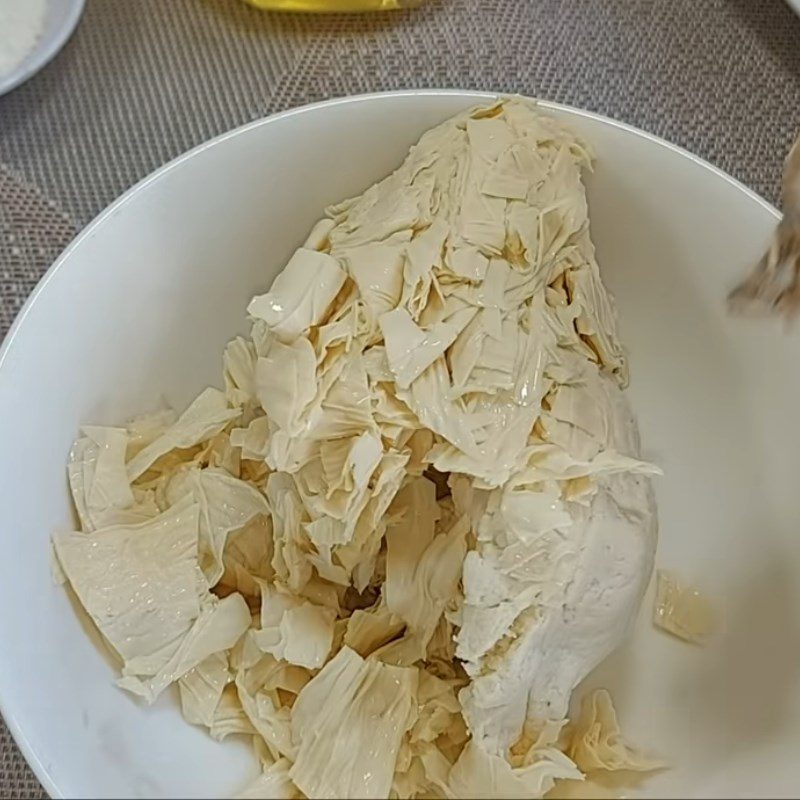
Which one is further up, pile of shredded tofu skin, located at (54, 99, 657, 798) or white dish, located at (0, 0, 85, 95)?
white dish, located at (0, 0, 85, 95)

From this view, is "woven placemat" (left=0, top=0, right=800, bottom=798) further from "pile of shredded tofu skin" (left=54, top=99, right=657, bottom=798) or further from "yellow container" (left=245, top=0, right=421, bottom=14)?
"pile of shredded tofu skin" (left=54, top=99, right=657, bottom=798)

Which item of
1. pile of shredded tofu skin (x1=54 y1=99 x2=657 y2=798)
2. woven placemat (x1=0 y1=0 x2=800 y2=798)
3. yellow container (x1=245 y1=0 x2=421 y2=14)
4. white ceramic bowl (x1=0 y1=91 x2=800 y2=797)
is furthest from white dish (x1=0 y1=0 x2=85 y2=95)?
pile of shredded tofu skin (x1=54 y1=99 x2=657 y2=798)

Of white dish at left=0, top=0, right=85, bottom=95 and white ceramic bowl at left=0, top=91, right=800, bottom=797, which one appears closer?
white ceramic bowl at left=0, top=91, right=800, bottom=797

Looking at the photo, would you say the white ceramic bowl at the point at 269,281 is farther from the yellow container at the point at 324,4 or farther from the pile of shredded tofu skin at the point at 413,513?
the yellow container at the point at 324,4

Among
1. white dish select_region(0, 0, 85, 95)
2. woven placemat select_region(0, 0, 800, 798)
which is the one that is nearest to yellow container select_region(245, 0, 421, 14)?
woven placemat select_region(0, 0, 800, 798)

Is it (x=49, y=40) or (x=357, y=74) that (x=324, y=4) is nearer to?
(x=357, y=74)

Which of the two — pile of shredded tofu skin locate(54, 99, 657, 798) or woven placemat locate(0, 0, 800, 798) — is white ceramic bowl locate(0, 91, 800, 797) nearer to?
pile of shredded tofu skin locate(54, 99, 657, 798)

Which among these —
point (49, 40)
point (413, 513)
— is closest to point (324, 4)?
point (49, 40)

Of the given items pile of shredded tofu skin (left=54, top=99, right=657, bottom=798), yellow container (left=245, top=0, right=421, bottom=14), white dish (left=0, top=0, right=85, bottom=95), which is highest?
yellow container (left=245, top=0, right=421, bottom=14)
